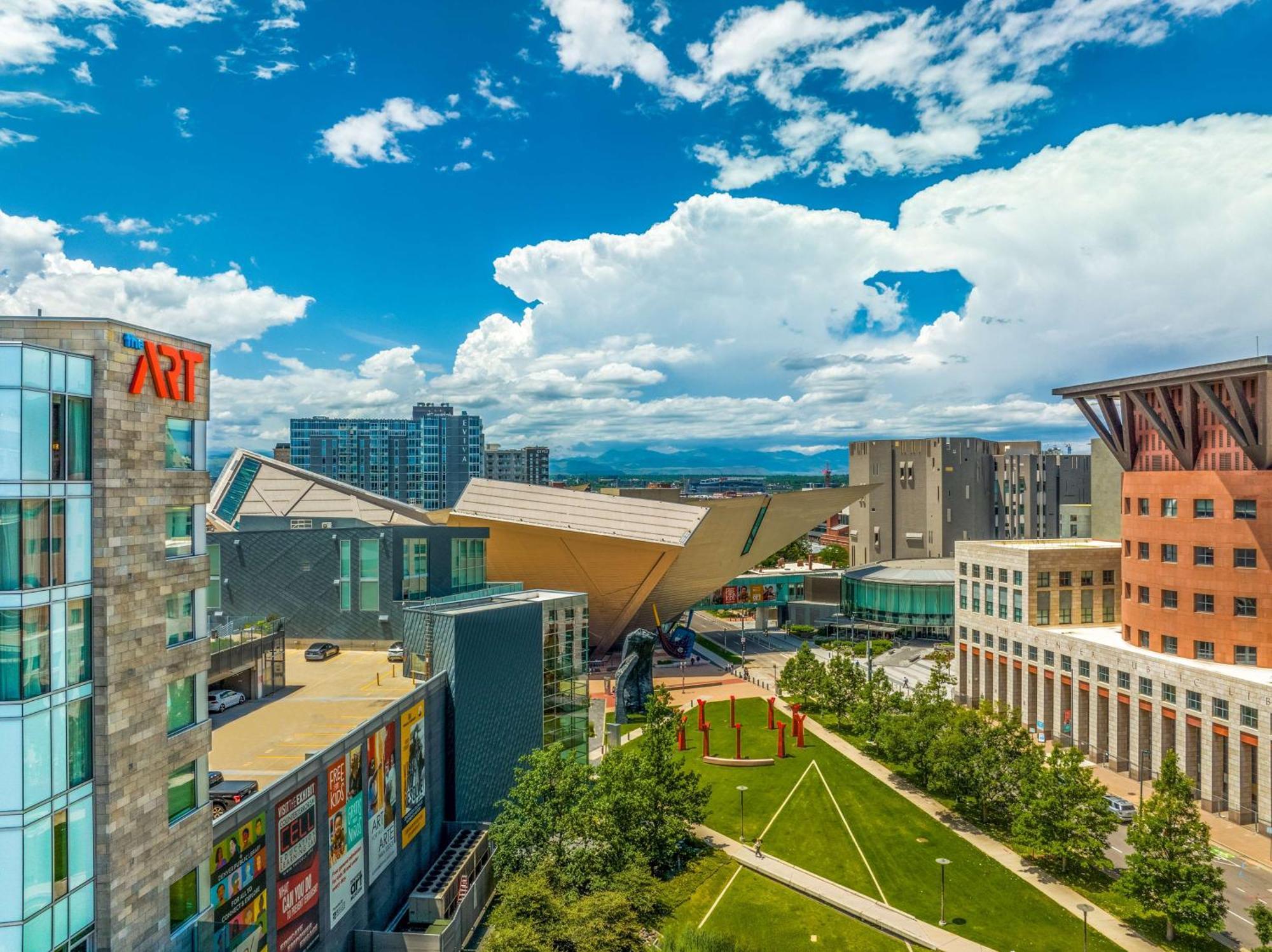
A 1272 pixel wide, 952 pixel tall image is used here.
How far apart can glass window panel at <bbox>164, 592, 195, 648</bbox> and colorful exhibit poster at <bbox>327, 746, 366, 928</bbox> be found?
870 centimetres

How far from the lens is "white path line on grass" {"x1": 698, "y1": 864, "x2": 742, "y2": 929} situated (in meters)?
35.3

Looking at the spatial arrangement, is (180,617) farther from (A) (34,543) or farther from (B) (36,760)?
(B) (36,760)

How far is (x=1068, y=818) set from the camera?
38438mm

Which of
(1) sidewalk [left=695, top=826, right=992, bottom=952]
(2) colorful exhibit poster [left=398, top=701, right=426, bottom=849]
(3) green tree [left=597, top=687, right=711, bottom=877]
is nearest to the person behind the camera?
(1) sidewalk [left=695, top=826, right=992, bottom=952]

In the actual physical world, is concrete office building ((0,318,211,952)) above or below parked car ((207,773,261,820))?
above

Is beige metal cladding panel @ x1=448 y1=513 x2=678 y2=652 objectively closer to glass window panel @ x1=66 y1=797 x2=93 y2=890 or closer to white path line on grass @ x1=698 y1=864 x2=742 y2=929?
white path line on grass @ x1=698 y1=864 x2=742 y2=929

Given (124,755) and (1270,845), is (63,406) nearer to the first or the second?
(124,755)

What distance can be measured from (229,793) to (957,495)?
121 metres

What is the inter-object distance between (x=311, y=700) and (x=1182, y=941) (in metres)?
39.6

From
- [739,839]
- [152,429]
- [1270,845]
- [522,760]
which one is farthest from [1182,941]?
[152,429]

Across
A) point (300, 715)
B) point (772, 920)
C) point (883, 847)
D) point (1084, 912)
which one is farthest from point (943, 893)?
point (300, 715)

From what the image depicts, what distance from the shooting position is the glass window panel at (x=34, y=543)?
55.5 ft

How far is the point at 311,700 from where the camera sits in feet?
117

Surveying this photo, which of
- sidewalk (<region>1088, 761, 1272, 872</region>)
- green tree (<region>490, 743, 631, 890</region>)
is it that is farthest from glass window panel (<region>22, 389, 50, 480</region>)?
sidewalk (<region>1088, 761, 1272, 872</region>)
